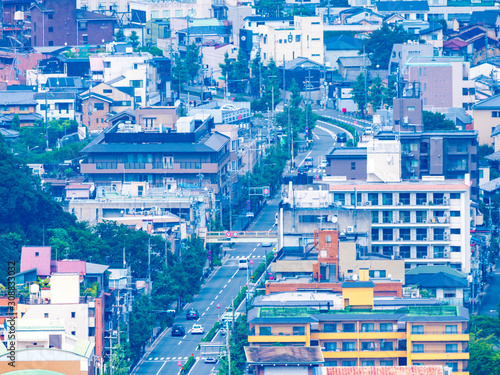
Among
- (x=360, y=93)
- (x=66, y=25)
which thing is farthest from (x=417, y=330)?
(x=66, y=25)

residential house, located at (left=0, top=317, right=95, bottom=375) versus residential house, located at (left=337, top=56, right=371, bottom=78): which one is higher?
residential house, located at (left=337, top=56, right=371, bottom=78)

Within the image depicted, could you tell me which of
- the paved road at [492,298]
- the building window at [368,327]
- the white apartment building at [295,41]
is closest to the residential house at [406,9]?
the white apartment building at [295,41]

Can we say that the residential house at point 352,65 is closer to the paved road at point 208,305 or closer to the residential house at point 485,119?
the residential house at point 485,119

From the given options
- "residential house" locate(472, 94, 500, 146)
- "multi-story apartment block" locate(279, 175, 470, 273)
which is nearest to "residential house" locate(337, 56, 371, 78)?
"residential house" locate(472, 94, 500, 146)

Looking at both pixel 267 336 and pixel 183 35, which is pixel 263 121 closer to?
pixel 183 35

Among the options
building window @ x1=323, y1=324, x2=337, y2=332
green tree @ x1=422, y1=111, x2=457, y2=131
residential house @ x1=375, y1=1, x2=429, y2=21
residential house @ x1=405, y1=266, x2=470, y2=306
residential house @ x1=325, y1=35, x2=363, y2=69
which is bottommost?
residential house @ x1=405, y1=266, x2=470, y2=306

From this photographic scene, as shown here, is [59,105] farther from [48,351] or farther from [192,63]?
[48,351]

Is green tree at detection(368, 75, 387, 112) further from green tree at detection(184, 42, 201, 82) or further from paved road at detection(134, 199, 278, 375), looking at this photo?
paved road at detection(134, 199, 278, 375)

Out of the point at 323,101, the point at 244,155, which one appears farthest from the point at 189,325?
the point at 323,101
